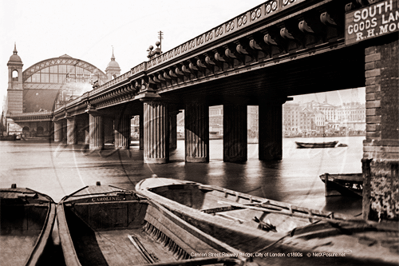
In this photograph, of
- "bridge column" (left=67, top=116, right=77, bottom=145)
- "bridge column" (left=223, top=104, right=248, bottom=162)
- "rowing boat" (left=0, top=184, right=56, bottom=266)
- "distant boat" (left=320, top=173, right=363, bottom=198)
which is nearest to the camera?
"rowing boat" (left=0, top=184, right=56, bottom=266)

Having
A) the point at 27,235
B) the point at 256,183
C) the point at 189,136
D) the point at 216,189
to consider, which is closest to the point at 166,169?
the point at 189,136

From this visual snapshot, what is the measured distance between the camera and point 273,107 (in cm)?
4272

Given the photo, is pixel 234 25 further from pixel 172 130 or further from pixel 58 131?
pixel 58 131

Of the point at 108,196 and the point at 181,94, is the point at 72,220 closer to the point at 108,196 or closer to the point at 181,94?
the point at 108,196

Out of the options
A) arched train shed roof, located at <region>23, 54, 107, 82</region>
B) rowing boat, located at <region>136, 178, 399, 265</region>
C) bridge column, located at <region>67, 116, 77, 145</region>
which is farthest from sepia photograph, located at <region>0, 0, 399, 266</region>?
arched train shed roof, located at <region>23, 54, 107, 82</region>

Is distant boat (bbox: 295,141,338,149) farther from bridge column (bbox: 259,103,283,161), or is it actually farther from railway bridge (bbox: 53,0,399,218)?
bridge column (bbox: 259,103,283,161)

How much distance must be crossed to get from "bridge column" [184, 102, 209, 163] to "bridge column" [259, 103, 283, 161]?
24.1 ft

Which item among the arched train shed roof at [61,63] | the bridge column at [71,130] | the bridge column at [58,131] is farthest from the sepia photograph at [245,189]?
the arched train shed roof at [61,63]

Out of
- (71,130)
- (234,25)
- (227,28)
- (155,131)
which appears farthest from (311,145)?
(234,25)

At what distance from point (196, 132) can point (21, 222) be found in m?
28.1

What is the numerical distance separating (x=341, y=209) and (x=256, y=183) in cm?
874

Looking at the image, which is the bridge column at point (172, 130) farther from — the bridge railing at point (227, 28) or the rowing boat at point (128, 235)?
the rowing boat at point (128, 235)

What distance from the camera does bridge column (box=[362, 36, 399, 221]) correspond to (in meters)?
12.3

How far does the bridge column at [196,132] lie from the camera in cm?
3975
